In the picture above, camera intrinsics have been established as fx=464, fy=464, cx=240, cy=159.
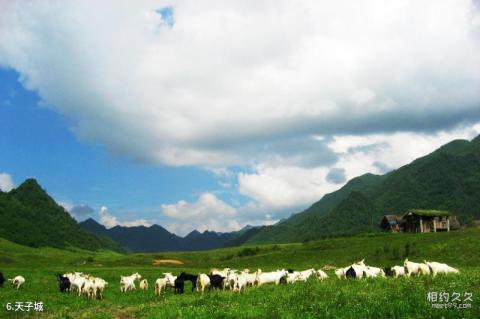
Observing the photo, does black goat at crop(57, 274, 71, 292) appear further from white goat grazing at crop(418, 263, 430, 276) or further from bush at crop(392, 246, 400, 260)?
bush at crop(392, 246, 400, 260)

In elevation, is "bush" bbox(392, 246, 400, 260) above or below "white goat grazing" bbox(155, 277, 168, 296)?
above

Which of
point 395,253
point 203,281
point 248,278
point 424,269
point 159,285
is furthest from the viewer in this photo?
point 395,253

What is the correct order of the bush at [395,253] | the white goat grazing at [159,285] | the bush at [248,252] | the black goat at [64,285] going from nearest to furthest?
the white goat grazing at [159,285], the black goat at [64,285], the bush at [395,253], the bush at [248,252]

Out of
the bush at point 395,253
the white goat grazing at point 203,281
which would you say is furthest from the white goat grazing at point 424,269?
the bush at point 395,253

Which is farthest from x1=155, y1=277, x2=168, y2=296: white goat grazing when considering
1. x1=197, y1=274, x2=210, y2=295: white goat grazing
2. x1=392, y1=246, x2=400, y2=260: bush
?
x1=392, y1=246, x2=400, y2=260: bush

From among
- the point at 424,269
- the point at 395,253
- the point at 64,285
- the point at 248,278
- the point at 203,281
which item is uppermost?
the point at 424,269

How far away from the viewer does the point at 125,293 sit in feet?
117

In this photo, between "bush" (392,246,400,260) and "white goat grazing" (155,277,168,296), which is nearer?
"white goat grazing" (155,277,168,296)

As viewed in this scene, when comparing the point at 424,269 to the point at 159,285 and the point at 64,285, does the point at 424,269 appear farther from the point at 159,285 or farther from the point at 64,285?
the point at 64,285

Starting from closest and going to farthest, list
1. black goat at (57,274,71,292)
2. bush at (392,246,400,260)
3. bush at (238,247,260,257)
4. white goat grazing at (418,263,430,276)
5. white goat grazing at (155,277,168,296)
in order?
white goat grazing at (418,263,430,276), white goat grazing at (155,277,168,296), black goat at (57,274,71,292), bush at (392,246,400,260), bush at (238,247,260,257)

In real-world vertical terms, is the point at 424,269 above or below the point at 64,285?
above

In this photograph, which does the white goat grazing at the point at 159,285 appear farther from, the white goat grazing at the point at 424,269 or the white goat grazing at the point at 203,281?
the white goat grazing at the point at 424,269

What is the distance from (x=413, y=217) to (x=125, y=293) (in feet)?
285

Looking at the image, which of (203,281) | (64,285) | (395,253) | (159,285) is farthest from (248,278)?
(395,253)
